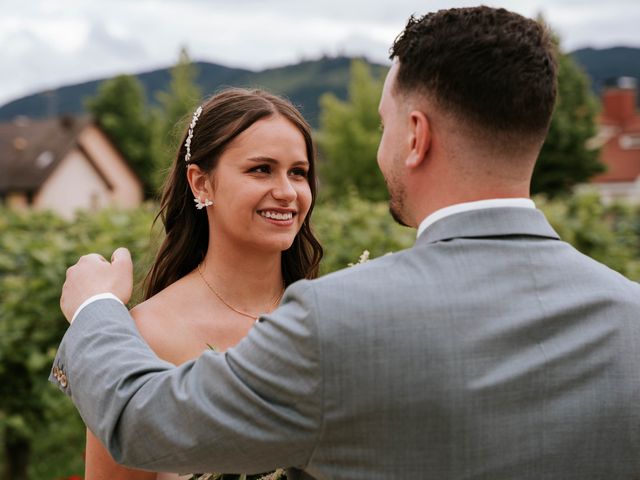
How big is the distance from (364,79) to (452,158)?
1829 inches

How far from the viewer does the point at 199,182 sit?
311 cm

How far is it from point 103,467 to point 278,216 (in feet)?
3.45

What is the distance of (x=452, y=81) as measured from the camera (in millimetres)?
1832

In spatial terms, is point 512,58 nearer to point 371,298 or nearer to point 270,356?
point 371,298

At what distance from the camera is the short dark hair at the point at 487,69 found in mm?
1814

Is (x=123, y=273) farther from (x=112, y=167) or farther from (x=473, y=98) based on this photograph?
(x=112, y=167)

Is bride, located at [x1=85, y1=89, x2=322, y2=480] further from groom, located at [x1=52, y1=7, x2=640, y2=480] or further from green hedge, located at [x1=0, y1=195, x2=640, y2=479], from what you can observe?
groom, located at [x1=52, y1=7, x2=640, y2=480]

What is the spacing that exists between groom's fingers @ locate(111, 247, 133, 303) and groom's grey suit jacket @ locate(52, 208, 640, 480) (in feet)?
1.53

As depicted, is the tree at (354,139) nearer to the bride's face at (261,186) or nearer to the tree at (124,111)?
the tree at (124,111)

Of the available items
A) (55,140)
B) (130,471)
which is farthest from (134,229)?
(55,140)

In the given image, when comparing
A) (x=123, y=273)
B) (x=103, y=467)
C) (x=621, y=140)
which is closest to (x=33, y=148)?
(x=621, y=140)

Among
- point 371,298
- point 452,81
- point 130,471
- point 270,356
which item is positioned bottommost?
point 130,471

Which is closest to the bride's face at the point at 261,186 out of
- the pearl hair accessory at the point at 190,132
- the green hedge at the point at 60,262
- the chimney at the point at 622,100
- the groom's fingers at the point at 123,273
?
the pearl hair accessory at the point at 190,132

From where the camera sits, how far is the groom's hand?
7.39ft
